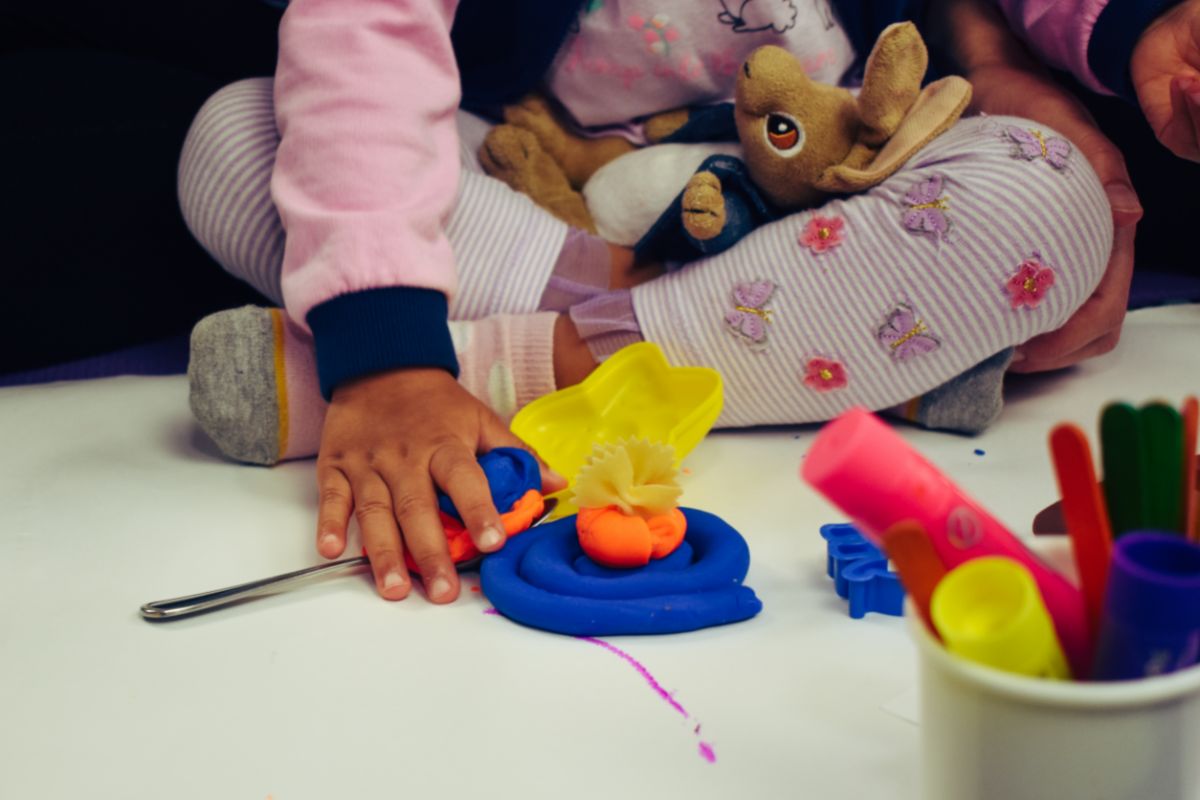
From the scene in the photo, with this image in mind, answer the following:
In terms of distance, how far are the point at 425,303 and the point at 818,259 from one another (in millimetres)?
235

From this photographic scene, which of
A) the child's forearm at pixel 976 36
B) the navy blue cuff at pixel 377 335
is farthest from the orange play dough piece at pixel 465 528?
the child's forearm at pixel 976 36

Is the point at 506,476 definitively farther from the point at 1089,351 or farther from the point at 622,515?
the point at 1089,351

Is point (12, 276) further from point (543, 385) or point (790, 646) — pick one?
point (790, 646)

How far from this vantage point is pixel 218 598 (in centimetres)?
50

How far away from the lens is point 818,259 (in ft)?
2.24

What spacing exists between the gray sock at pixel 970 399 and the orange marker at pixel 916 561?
441 mm

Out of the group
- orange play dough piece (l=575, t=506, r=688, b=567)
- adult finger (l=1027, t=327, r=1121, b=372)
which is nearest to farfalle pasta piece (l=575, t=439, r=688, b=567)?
orange play dough piece (l=575, t=506, r=688, b=567)

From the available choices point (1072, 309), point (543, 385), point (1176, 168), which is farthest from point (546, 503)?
point (1176, 168)

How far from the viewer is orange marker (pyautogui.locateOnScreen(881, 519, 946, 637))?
24cm

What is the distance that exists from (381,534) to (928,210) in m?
0.36

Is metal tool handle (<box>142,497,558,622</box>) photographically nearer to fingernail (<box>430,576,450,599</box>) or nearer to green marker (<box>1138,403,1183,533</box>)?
fingernail (<box>430,576,450,599</box>)

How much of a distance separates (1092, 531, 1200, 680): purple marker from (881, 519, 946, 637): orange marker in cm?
4

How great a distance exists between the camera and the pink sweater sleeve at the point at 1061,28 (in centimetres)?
75

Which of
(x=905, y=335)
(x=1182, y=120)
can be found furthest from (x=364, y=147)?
(x=1182, y=120)
